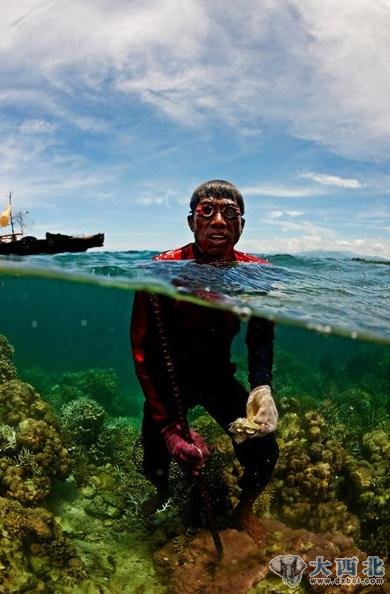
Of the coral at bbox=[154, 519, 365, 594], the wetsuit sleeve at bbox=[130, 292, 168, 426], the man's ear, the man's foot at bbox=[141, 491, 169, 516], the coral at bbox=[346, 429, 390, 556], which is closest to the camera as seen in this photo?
the wetsuit sleeve at bbox=[130, 292, 168, 426]

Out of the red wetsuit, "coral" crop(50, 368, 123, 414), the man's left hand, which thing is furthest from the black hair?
"coral" crop(50, 368, 123, 414)

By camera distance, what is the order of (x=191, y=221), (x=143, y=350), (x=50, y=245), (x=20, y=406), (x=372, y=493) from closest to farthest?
(x=143, y=350)
(x=191, y=221)
(x=372, y=493)
(x=20, y=406)
(x=50, y=245)

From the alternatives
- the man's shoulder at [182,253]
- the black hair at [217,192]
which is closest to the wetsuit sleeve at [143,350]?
the man's shoulder at [182,253]

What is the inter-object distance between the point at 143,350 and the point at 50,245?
11.2 meters

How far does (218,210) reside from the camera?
5.37 m

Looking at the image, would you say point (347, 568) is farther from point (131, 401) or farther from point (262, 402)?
point (131, 401)

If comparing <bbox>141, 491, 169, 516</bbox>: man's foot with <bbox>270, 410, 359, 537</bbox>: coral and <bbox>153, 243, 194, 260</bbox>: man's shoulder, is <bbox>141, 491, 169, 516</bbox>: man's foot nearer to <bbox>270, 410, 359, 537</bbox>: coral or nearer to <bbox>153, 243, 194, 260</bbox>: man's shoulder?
<bbox>270, 410, 359, 537</bbox>: coral

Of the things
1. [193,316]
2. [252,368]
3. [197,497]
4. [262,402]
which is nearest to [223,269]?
[193,316]

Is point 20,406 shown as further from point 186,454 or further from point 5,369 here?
point 186,454

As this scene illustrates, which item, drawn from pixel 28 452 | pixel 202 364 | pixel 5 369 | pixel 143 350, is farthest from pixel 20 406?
pixel 202 364

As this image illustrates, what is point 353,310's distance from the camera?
27.5 feet

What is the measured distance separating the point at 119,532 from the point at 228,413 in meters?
3.00

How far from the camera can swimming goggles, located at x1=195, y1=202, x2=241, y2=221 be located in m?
5.34

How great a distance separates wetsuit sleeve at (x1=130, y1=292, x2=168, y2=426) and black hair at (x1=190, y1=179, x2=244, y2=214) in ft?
5.31
